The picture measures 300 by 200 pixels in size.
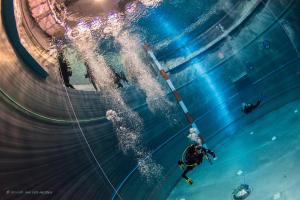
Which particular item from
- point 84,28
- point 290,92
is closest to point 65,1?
point 84,28

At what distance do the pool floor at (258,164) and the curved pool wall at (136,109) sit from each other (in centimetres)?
57

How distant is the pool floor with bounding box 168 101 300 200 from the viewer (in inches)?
237

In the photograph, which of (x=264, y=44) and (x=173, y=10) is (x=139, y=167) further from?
(x=264, y=44)

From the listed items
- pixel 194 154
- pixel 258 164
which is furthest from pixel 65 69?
pixel 258 164

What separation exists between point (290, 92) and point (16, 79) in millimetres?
7362

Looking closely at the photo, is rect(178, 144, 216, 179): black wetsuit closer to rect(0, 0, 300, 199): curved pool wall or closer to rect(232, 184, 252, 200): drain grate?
rect(232, 184, 252, 200): drain grate

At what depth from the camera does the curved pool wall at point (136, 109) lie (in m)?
5.61

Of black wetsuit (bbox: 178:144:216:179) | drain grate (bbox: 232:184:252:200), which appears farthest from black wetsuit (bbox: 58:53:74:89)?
drain grate (bbox: 232:184:252:200)

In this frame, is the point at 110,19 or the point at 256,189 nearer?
the point at 256,189

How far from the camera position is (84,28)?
773 cm

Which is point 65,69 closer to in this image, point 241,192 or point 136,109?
point 136,109

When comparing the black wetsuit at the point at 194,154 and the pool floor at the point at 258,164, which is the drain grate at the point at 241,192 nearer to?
the pool floor at the point at 258,164

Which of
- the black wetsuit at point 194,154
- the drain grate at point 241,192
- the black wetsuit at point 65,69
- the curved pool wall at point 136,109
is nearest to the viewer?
the curved pool wall at point 136,109

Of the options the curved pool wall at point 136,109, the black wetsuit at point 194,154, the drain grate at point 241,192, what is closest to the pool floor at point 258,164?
the drain grate at point 241,192
